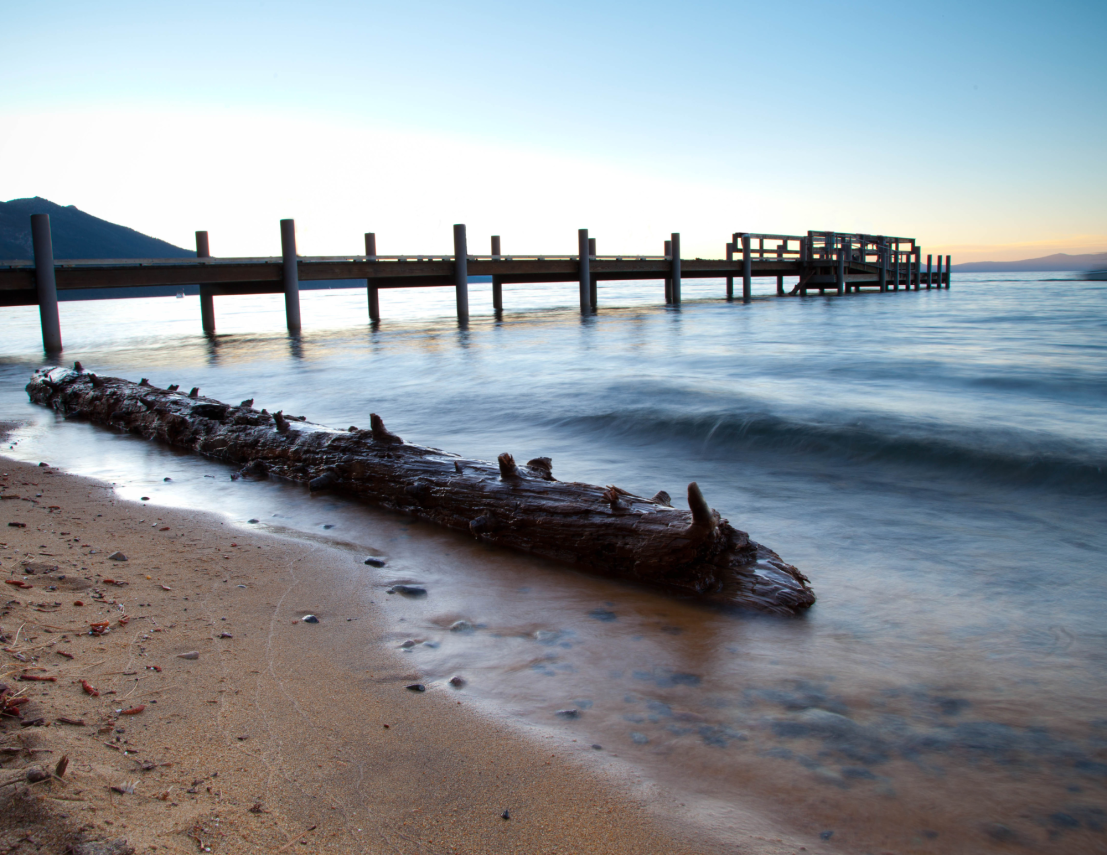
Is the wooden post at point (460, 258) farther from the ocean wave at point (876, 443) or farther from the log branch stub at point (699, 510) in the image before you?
the log branch stub at point (699, 510)

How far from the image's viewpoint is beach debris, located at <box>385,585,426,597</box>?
10.7 ft

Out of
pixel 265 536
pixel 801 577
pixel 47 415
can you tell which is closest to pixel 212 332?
pixel 47 415

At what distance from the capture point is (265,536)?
4.00m

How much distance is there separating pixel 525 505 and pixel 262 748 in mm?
2047

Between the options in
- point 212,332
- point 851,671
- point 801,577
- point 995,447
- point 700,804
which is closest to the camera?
point 700,804

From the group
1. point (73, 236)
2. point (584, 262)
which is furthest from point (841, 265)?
point (73, 236)

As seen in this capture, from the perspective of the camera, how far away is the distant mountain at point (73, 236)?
156250 mm

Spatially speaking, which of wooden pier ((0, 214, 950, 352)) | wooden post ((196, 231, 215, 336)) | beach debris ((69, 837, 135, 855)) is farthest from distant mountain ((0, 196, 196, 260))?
beach debris ((69, 837, 135, 855))

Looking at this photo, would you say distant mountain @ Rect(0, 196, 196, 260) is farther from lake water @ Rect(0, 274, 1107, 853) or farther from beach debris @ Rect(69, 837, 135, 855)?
beach debris @ Rect(69, 837, 135, 855)

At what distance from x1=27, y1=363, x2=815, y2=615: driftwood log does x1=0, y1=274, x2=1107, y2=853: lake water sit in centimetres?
14

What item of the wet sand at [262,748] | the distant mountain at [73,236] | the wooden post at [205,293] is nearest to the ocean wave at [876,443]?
the wet sand at [262,748]

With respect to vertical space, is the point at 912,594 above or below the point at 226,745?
below

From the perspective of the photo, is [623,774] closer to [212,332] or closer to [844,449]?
[844,449]

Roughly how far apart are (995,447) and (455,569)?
5.23m
